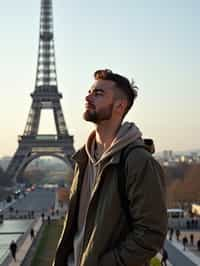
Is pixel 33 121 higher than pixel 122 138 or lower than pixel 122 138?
higher

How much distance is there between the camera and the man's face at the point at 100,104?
2779 mm

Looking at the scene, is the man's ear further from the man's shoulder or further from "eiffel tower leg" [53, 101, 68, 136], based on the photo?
"eiffel tower leg" [53, 101, 68, 136]

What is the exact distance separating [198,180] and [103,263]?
45.7m

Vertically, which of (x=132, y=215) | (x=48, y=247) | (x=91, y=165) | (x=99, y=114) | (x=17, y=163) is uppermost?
(x=17, y=163)

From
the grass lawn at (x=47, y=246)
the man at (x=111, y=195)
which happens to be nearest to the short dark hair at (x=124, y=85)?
the man at (x=111, y=195)

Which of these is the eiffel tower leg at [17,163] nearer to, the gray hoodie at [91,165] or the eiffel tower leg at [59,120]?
the eiffel tower leg at [59,120]

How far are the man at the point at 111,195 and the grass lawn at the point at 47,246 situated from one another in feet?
39.4

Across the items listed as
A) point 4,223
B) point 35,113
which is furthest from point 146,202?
point 35,113

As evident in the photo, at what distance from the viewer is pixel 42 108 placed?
5625cm

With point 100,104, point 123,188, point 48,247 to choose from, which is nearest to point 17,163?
point 48,247

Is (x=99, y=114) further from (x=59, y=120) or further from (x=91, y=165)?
(x=59, y=120)

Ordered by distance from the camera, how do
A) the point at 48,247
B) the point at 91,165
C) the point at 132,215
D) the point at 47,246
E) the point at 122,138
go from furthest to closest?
the point at 47,246, the point at 48,247, the point at 91,165, the point at 122,138, the point at 132,215

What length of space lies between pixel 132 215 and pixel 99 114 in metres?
0.49

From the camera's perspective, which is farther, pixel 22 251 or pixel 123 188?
pixel 22 251
